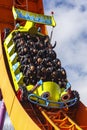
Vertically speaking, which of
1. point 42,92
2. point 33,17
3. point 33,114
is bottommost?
point 33,114

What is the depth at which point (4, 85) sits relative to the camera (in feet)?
40.1

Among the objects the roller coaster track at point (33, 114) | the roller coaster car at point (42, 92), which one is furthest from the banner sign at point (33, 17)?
the roller coaster track at point (33, 114)

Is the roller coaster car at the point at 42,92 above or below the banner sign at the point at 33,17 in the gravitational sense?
below

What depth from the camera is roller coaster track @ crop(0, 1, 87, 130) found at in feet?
35.9

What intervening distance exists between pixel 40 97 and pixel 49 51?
2384 mm

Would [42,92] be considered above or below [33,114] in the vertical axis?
above

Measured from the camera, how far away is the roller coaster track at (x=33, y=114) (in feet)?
35.9

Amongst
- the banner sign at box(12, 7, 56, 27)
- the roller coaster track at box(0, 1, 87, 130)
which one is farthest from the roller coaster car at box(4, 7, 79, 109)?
the banner sign at box(12, 7, 56, 27)

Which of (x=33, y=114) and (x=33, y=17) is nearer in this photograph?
(x=33, y=114)

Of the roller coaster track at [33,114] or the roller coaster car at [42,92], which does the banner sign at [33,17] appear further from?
the roller coaster track at [33,114]

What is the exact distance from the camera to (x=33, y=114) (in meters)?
11.7

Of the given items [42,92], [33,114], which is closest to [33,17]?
[42,92]

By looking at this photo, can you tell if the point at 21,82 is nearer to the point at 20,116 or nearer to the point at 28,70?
the point at 28,70

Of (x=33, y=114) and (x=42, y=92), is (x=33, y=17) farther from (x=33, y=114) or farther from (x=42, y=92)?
(x=33, y=114)
